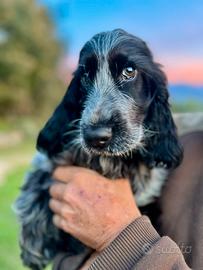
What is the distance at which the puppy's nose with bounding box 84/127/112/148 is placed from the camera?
1970mm

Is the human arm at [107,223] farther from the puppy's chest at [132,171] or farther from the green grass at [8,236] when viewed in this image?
the green grass at [8,236]

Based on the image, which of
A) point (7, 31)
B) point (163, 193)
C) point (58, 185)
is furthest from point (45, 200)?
point (7, 31)

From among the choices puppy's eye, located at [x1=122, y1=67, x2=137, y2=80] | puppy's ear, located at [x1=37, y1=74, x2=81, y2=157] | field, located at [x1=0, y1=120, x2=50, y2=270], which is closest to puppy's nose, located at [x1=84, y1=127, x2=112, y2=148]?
puppy's eye, located at [x1=122, y1=67, x2=137, y2=80]

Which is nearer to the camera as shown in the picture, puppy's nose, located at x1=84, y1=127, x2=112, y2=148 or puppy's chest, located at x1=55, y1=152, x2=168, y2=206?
puppy's nose, located at x1=84, y1=127, x2=112, y2=148

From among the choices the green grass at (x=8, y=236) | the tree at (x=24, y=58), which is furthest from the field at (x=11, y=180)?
the tree at (x=24, y=58)

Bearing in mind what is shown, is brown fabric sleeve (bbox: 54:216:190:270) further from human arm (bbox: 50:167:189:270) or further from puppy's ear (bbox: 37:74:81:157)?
puppy's ear (bbox: 37:74:81:157)

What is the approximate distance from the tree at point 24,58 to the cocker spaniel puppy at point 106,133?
47.6ft

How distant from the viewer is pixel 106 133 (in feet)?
6.53

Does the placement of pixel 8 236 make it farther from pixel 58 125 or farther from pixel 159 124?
pixel 159 124

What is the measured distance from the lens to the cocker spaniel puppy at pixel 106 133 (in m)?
2.10

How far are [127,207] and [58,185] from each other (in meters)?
0.34

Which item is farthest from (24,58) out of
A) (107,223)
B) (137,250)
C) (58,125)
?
(137,250)

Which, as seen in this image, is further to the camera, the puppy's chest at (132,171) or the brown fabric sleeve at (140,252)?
the puppy's chest at (132,171)

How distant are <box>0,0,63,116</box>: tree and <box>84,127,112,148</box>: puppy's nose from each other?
1502cm
